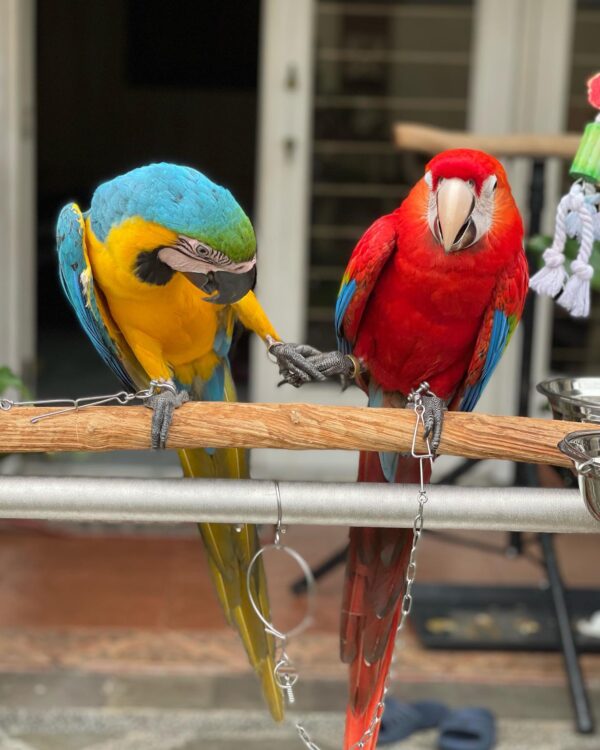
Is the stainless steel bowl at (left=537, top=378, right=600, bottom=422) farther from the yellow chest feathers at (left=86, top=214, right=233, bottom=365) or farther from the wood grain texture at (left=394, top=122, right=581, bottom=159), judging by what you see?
Result: the wood grain texture at (left=394, top=122, right=581, bottom=159)

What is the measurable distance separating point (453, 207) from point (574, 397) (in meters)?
0.30

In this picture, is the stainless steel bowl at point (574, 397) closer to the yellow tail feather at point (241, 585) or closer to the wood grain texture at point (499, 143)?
the yellow tail feather at point (241, 585)

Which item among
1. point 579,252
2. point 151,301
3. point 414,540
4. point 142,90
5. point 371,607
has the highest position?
point 142,90

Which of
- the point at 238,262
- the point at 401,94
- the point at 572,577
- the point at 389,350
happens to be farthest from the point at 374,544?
the point at 401,94

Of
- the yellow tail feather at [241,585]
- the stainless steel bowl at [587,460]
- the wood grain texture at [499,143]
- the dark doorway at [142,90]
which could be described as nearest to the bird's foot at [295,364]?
the yellow tail feather at [241,585]

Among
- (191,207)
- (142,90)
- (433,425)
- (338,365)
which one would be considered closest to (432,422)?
(433,425)

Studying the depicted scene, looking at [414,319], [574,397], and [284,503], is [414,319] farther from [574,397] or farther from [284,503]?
[284,503]

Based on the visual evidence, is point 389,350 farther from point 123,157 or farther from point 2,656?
point 123,157

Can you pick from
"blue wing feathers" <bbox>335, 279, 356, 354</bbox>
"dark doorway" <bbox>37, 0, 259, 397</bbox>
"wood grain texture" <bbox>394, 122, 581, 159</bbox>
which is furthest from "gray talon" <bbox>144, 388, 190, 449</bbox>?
"dark doorway" <bbox>37, 0, 259, 397</bbox>

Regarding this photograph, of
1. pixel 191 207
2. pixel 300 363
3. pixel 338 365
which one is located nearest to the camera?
pixel 191 207

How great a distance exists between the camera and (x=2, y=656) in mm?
2564

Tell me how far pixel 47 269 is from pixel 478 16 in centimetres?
365

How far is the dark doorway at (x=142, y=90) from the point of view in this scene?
23.0ft

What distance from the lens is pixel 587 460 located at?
109cm
